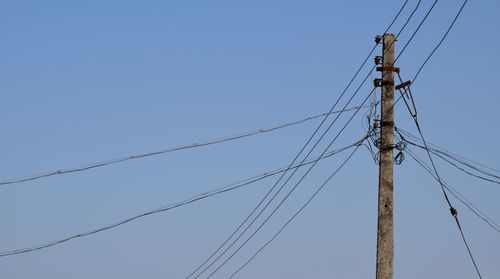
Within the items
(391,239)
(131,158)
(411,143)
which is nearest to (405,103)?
(411,143)

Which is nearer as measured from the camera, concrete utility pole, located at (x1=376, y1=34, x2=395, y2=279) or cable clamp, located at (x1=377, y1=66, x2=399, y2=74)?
concrete utility pole, located at (x1=376, y1=34, x2=395, y2=279)

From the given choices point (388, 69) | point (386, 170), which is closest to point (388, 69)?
point (388, 69)

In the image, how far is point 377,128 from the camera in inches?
642

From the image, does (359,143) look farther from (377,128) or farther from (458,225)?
(458,225)

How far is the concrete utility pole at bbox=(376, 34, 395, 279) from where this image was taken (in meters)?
14.9

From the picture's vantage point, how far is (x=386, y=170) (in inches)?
608

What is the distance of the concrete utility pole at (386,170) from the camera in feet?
48.8

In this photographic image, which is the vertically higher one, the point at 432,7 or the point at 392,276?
the point at 432,7

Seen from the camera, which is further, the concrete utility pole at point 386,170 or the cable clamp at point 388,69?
the cable clamp at point 388,69

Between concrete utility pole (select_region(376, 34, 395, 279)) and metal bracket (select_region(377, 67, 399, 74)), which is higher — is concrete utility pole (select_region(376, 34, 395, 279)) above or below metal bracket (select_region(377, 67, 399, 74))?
below

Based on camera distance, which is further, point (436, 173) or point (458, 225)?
point (436, 173)

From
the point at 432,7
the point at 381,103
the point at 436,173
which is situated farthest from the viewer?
the point at 436,173

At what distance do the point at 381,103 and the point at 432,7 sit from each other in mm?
3035

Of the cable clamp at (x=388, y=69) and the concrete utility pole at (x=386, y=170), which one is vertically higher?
the cable clamp at (x=388, y=69)
